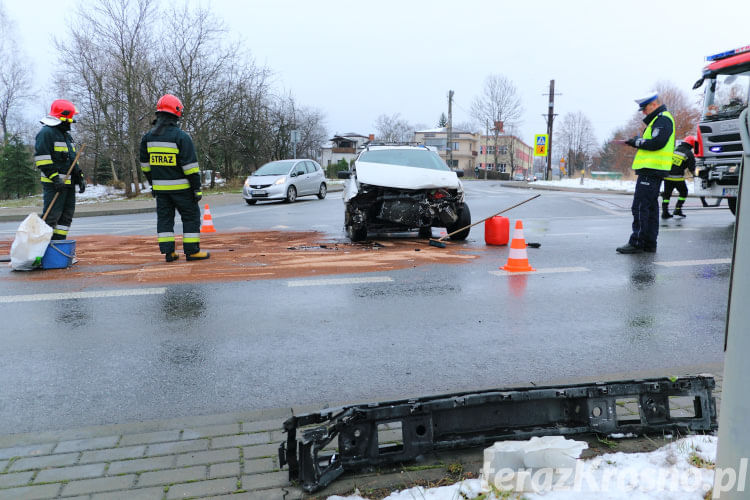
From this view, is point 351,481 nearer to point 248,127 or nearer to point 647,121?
point 647,121

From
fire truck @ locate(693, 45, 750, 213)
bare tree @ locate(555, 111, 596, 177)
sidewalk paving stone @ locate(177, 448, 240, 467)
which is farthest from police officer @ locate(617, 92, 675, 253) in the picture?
bare tree @ locate(555, 111, 596, 177)

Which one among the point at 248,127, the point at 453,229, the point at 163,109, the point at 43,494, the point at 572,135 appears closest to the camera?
the point at 43,494

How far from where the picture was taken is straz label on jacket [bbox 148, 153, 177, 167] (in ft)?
25.3

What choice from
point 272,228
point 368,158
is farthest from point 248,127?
point 368,158

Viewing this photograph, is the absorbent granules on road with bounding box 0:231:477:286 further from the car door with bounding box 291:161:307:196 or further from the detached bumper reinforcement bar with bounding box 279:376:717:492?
the car door with bounding box 291:161:307:196

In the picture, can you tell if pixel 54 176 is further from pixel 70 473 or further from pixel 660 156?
pixel 660 156

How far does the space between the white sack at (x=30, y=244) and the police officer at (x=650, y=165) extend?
7857 millimetres

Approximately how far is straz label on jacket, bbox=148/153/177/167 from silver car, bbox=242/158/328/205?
13.5 meters

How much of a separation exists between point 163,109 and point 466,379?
231 inches

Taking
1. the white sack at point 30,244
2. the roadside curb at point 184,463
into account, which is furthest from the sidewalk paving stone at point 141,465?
the white sack at point 30,244

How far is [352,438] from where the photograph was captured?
8.38 ft

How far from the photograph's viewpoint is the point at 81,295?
607 centimetres

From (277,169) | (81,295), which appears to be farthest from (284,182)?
(81,295)

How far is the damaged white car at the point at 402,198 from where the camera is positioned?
9.12m
